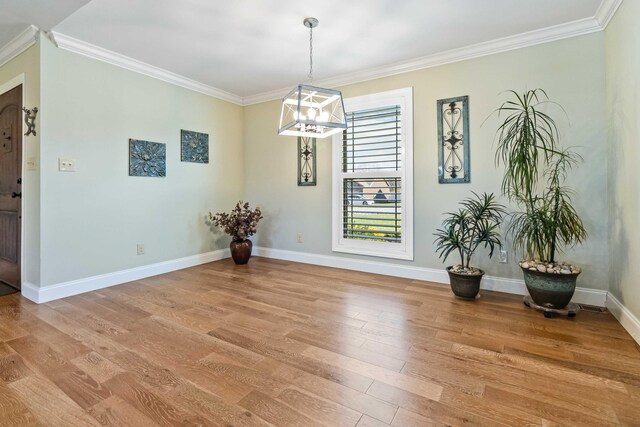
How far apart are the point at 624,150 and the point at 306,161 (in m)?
3.26

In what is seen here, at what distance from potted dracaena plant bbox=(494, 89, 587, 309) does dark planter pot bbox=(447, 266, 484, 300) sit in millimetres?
393

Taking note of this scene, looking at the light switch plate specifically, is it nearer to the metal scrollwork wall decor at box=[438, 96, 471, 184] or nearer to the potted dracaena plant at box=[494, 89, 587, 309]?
the metal scrollwork wall decor at box=[438, 96, 471, 184]

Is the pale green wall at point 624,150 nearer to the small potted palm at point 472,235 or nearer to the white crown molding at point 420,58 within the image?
the white crown molding at point 420,58

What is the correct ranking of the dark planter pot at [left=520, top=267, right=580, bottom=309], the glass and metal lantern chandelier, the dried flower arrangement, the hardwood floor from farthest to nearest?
the dried flower arrangement, the dark planter pot at [left=520, top=267, right=580, bottom=309], the glass and metal lantern chandelier, the hardwood floor

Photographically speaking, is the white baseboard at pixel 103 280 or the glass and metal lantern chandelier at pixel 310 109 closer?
the glass and metal lantern chandelier at pixel 310 109

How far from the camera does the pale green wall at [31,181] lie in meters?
2.85

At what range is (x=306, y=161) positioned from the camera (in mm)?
4375

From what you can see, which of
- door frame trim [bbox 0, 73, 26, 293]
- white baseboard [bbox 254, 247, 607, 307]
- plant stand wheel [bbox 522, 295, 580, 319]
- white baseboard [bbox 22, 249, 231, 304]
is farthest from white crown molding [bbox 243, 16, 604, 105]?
door frame trim [bbox 0, 73, 26, 293]

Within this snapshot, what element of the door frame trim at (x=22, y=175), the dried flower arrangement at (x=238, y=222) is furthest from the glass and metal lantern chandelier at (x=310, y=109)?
the door frame trim at (x=22, y=175)

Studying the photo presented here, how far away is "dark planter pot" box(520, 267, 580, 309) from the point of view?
242 cm

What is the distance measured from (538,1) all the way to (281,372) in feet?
10.9

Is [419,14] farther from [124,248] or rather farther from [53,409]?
[124,248]

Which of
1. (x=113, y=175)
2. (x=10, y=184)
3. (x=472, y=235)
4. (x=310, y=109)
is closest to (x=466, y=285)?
(x=472, y=235)

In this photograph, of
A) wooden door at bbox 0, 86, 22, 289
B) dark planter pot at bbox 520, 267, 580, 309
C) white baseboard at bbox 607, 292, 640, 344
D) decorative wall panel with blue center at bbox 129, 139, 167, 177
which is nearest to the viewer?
white baseboard at bbox 607, 292, 640, 344
